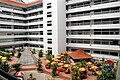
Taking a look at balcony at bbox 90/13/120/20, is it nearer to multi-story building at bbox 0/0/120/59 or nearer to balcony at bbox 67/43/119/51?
multi-story building at bbox 0/0/120/59

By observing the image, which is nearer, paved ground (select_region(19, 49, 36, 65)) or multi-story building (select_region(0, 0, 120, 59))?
paved ground (select_region(19, 49, 36, 65))

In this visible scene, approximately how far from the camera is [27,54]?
1003 inches

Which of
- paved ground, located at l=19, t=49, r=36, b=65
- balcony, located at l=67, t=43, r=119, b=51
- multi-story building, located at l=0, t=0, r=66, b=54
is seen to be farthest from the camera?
multi-story building, located at l=0, t=0, r=66, b=54

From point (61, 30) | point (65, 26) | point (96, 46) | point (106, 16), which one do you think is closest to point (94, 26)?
point (106, 16)

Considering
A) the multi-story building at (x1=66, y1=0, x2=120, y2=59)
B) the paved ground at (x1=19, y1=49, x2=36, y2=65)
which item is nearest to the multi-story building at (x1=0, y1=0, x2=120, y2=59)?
the multi-story building at (x1=66, y1=0, x2=120, y2=59)

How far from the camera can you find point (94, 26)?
27.8m

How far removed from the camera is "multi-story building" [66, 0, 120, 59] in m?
25.4

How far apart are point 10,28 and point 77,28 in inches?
Answer: 708

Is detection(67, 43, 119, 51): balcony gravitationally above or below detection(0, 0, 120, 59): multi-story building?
below

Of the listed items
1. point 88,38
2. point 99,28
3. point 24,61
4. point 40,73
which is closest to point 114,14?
point 99,28

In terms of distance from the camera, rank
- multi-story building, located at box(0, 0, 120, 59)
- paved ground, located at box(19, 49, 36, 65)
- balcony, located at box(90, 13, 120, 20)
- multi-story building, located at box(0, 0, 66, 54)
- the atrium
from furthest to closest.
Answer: multi-story building, located at box(0, 0, 66, 54)
multi-story building, located at box(0, 0, 120, 59)
the atrium
paved ground, located at box(19, 49, 36, 65)
balcony, located at box(90, 13, 120, 20)

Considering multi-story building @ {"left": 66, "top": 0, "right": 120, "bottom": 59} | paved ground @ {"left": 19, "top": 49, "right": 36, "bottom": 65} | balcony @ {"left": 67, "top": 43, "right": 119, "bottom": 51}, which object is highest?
multi-story building @ {"left": 66, "top": 0, "right": 120, "bottom": 59}

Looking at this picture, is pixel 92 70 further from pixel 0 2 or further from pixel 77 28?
pixel 0 2

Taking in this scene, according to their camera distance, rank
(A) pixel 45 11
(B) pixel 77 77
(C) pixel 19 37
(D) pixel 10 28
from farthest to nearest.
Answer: (C) pixel 19 37 < (D) pixel 10 28 < (A) pixel 45 11 < (B) pixel 77 77
